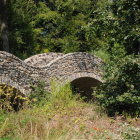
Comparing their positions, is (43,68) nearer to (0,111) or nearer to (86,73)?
(86,73)

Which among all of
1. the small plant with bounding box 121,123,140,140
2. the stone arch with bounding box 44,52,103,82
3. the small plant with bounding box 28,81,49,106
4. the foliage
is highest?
the foliage

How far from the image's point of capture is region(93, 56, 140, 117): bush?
26.7 feet

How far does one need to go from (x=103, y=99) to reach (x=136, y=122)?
141 cm

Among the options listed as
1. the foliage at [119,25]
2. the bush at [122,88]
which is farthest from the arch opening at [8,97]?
the foliage at [119,25]

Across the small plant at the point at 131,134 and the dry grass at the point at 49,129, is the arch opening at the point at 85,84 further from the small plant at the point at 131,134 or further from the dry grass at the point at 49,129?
the small plant at the point at 131,134

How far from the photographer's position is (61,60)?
10438 millimetres

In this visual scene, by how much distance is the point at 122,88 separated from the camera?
881 centimetres

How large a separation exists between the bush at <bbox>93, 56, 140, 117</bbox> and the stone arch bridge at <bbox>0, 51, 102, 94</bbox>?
4.00ft

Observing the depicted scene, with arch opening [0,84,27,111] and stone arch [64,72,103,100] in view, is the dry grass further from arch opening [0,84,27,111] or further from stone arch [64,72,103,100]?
stone arch [64,72,103,100]

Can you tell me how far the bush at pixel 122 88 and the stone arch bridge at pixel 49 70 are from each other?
1.22 m

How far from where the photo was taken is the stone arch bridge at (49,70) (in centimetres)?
831

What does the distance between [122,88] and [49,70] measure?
2640mm

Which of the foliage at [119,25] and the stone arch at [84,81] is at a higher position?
the foliage at [119,25]

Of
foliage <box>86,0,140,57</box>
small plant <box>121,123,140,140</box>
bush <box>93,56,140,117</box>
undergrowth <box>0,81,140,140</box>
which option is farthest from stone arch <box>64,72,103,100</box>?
small plant <box>121,123,140,140</box>
